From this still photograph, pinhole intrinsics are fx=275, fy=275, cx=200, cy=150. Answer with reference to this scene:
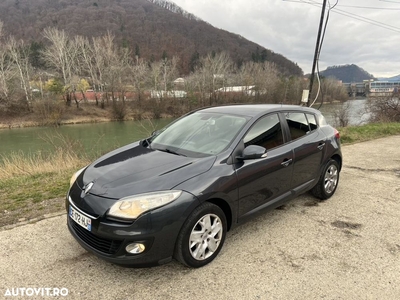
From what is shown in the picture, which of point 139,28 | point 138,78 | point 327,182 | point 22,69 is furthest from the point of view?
point 139,28

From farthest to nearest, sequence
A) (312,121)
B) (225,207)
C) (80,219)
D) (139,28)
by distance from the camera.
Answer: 1. (139,28)
2. (312,121)
3. (225,207)
4. (80,219)

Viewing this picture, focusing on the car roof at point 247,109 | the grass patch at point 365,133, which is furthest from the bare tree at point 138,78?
the car roof at point 247,109

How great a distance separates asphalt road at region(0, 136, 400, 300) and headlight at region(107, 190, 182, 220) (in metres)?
0.70

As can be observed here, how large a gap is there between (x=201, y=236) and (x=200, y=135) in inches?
52.0

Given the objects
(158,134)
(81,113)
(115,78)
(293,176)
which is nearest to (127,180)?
(158,134)

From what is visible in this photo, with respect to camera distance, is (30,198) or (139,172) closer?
(139,172)

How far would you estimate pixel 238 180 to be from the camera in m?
2.99

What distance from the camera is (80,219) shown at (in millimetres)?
2641

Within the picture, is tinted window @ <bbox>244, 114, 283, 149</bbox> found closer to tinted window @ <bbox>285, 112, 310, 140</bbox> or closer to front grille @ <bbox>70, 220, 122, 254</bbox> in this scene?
tinted window @ <bbox>285, 112, 310, 140</bbox>

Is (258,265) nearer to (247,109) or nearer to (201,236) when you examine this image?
(201,236)

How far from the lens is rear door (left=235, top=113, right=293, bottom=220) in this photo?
3088 mm

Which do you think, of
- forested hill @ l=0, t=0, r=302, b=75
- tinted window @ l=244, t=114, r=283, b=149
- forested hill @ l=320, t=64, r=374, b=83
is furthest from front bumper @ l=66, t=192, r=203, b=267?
forested hill @ l=320, t=64, r=374, b=83

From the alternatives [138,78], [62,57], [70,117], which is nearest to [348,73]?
[138,78]

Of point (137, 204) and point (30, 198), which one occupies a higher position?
point (137, 204)
